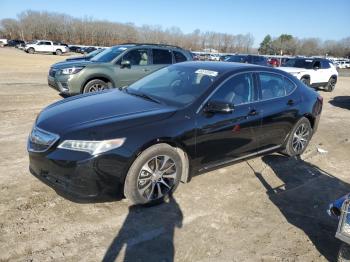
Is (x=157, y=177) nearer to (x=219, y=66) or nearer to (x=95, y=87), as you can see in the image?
(x=219, y=66)

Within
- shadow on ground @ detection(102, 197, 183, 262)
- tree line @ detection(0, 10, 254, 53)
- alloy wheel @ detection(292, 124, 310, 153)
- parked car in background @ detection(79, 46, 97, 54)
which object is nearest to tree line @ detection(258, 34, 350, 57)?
tree line @ detection(0, 10, 254, 53)

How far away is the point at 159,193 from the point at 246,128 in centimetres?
162

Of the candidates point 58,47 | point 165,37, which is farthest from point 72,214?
point 165,37

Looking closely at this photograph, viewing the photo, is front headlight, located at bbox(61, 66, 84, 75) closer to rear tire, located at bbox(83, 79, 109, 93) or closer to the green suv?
the green suv

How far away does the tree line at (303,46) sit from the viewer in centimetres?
10540

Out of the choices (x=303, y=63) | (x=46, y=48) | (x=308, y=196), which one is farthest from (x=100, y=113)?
(x=46, y=48)

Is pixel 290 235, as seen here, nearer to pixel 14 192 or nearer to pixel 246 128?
pixel 246 128

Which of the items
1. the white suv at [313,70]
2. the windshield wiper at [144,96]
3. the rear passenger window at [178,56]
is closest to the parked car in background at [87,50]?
the white suv at [313,70]

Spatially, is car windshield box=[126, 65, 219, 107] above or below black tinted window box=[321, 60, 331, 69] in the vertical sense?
above

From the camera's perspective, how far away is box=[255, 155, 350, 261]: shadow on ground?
391 cm

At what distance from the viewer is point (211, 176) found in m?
5.29

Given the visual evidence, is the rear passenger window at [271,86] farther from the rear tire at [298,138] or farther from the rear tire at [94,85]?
the rear tire at [94,85]

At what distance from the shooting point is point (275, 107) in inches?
217

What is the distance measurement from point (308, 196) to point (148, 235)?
7.94ft
